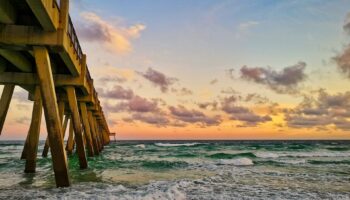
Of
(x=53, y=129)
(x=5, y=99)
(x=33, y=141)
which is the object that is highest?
(x=5, y=99)

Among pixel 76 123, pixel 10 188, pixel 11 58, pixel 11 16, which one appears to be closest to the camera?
pixel 11 16

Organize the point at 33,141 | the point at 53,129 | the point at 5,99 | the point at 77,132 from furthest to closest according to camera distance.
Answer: the point at 77,132
the point at 5,99
the point at 33,141
the point at 53,129

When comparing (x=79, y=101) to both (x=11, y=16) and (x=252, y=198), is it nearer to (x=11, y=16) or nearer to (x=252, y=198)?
(x=11, y=16)

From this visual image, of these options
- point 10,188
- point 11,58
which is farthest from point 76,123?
point 10,188

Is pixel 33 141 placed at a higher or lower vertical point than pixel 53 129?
lower

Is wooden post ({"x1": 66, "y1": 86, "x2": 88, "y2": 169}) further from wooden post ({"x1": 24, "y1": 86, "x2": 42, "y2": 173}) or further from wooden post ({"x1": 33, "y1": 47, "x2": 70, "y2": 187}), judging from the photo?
wooden post ({"x1": 33, "y1": 47, "x2": 70, "y2": 187})

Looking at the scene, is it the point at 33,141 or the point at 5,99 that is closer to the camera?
the point at 33,141

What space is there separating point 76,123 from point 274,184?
9097 mm

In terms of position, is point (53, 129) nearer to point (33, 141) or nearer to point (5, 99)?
point (33, 141)

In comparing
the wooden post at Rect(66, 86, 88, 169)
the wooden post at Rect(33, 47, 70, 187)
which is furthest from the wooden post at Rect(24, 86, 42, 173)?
the wooden post at Rect(33, 47, 70, 187)

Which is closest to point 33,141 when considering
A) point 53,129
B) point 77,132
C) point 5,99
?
point 77,132

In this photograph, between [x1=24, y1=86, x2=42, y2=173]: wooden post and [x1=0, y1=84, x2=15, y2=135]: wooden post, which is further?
[x1=0, y1=84, x2=15, y2=135]: wooden post

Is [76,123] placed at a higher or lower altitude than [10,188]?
higher

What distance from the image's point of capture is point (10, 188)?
32.9ft
